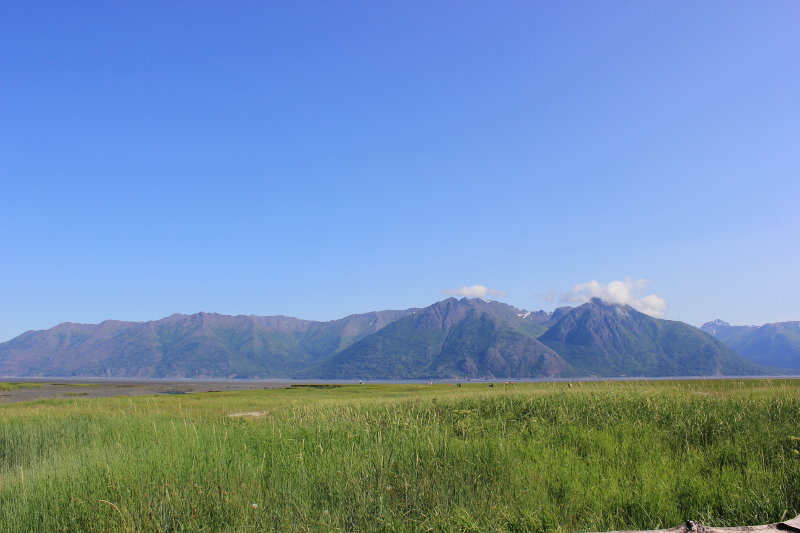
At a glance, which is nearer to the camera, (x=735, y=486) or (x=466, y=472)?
(x=735, y=486)

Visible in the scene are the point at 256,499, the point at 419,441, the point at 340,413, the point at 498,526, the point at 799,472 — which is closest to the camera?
the point at 498,526

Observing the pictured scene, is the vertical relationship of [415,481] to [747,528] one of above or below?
below

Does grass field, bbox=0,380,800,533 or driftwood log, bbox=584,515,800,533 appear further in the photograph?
grass field, bbox=0,380,800,533

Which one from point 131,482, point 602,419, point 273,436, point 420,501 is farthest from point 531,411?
point 131,482

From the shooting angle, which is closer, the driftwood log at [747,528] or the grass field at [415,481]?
the driftwood log at [747,528]

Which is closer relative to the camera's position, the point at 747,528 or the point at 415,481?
the point at 747,528

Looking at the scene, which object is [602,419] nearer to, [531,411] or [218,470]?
[531,411]

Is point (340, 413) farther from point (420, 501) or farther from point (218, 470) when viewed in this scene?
point (420, 501)

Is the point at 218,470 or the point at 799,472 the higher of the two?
the point at 218,470

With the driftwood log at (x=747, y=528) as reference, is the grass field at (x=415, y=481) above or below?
below

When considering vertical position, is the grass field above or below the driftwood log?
below

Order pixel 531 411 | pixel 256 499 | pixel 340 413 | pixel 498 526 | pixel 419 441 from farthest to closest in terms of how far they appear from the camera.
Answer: pixel 340 413 → pixel 531 411 → pixel 419 441 → pixel 256 499 → pixel 498 526

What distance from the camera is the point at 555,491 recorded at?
10.7 metres

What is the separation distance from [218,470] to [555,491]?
7.02m
